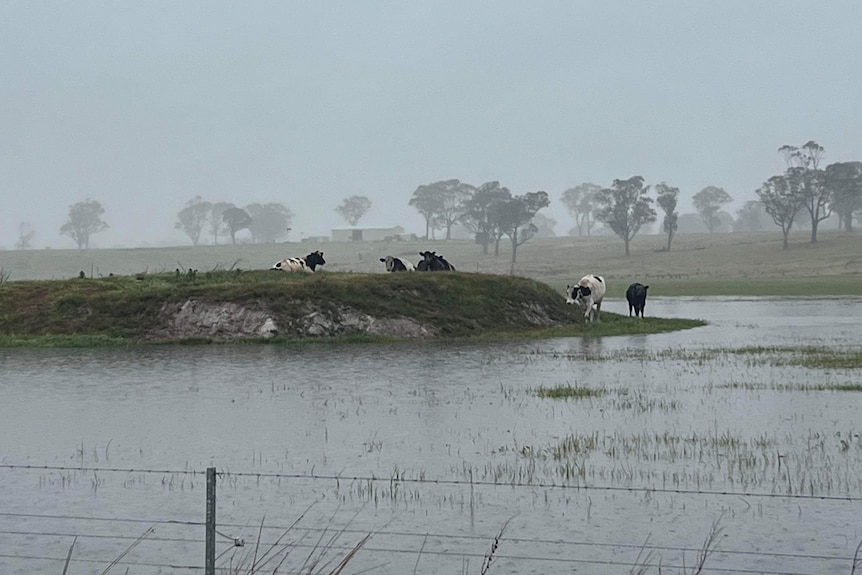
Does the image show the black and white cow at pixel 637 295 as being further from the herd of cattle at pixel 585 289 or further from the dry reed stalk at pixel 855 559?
the dry reed stalk at pixel 855 559

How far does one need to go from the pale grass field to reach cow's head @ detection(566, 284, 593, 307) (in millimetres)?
37283

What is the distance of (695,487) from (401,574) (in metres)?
4.96

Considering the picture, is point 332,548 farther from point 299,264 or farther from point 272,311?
point 299,264

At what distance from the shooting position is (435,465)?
16.3m

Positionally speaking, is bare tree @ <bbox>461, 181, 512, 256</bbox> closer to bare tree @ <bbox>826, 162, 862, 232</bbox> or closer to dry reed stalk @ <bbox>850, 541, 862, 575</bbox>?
bare tree @ <bbox>826, 162, 862, 232</bbox>

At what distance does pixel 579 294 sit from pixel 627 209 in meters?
109

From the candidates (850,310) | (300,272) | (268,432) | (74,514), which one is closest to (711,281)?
(850,310)

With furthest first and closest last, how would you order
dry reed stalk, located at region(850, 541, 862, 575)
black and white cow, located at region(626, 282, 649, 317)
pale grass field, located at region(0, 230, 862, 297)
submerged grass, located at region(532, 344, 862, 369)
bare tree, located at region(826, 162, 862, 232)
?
bare tree, located at region(826, 162, 862, 232) → pale grass field, located at region(0, 230, 862, 297) → black and white cow, located at region(626, 282, 649, 317) → submerged grass, located at region(532, 344, 862, 369) → dry reed stalk, located at region(850, 541, 862, 575)

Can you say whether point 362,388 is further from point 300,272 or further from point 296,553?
point 300,272

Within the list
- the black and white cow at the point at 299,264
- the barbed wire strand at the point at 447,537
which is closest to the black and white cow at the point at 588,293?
the black and white cow at the point at 299,264

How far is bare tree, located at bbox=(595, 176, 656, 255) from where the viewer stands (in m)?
151

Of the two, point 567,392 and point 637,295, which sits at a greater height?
point 637,295

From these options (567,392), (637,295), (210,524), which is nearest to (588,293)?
(637,295)

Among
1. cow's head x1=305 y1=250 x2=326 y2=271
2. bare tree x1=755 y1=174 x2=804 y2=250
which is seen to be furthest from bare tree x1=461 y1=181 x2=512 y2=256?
cow's head x1=305 y1=250 x2=326 y2=271
